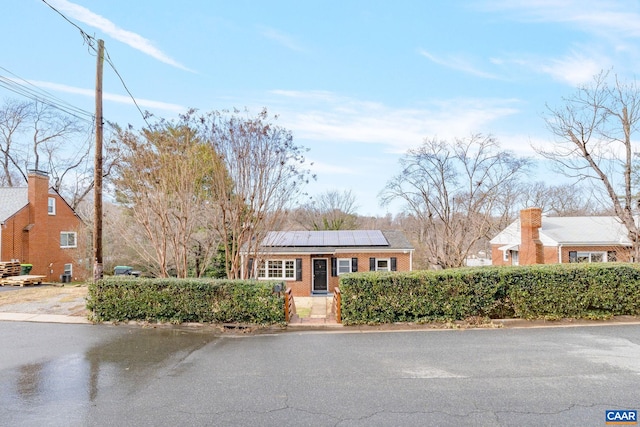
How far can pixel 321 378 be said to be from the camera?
4.77 meters

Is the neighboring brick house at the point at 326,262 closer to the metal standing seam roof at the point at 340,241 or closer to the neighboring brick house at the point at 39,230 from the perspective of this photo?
the metal standing seam roof at the point at 340,241

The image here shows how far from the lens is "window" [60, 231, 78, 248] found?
24248 mm

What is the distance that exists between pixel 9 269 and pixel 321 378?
20194mm

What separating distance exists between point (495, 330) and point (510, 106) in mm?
10020

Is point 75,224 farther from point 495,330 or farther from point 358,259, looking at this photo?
point 495,330

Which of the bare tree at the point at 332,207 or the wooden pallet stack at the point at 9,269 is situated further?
the bare tree at the point at 332,207

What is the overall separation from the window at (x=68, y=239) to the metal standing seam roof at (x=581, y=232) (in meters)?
29.0

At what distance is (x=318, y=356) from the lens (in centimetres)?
578

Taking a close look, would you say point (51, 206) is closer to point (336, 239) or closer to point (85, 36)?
point (336, 239)

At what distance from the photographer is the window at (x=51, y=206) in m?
23.1

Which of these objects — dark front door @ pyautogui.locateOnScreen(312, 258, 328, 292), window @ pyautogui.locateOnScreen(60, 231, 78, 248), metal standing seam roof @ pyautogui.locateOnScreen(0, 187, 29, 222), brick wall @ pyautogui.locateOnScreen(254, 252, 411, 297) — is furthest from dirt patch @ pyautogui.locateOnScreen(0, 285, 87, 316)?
window @ pyautogui.locateOnScreen(60, 231, 78, 248)

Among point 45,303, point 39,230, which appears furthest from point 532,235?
point 39,230

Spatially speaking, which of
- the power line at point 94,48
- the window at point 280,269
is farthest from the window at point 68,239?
the power line at point 94,48

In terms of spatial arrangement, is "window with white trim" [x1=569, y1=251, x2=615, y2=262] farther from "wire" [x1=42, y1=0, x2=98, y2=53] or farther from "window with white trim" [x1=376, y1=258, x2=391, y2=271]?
"wire" [x1=42, y1=0, x2=98, y2=53]
